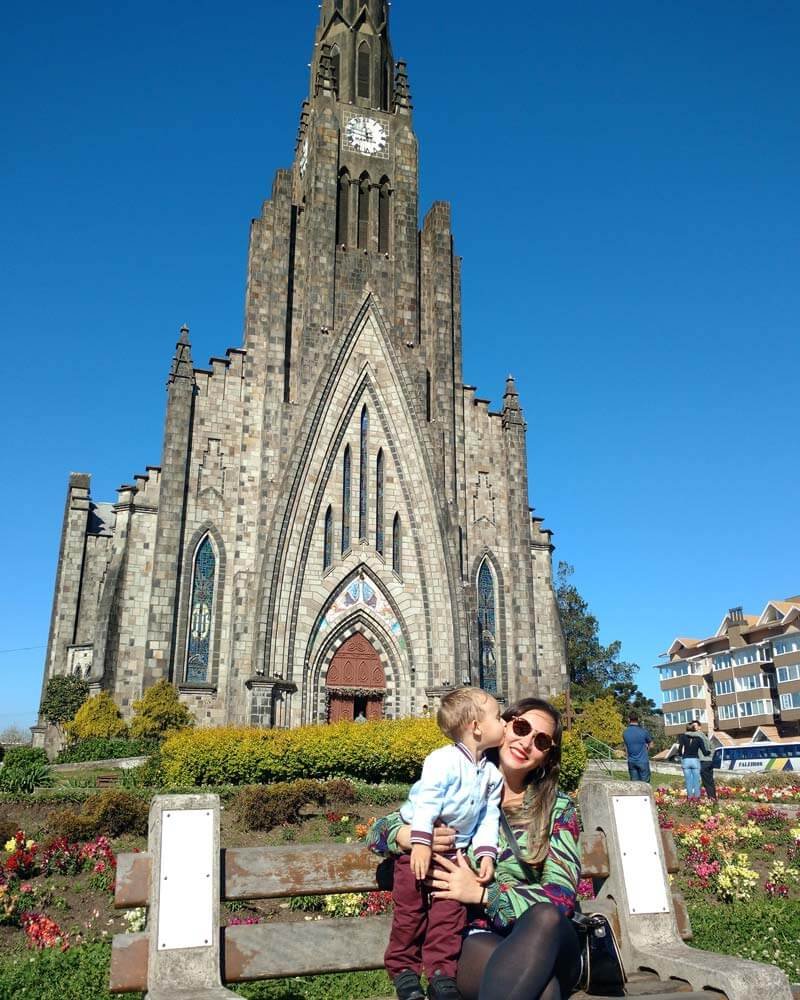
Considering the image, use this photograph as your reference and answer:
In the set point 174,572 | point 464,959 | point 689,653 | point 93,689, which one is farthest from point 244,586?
point 689,653

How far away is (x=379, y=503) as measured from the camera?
32250 mm

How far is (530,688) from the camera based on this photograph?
107 ft

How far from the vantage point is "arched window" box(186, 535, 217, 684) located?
29.1 m

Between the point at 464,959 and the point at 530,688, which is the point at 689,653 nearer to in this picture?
the point at 530,688

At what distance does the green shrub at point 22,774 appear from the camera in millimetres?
18359

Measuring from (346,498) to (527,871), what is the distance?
2749cm

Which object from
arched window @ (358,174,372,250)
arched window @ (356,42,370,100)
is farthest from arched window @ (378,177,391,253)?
arched window @ (356,42,370,100)

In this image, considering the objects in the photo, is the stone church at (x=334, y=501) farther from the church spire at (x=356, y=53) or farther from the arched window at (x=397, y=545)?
the church spire at (x=356, y=53)

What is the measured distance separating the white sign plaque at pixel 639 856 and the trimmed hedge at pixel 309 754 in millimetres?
15148

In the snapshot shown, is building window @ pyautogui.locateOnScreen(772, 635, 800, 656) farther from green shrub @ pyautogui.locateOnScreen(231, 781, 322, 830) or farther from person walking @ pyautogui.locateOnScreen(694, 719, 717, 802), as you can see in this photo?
green shrub @ pyautogui.locateOnScreen(231, 781, 322, 830)

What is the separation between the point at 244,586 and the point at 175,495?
3.92 m

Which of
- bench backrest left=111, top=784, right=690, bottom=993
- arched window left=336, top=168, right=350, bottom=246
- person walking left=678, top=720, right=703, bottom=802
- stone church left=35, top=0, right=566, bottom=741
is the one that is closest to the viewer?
bench backrest left=111, top=784, right=690, bottom=993

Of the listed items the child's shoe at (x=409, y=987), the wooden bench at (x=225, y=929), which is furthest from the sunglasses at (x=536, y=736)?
the child's shoe at (x=409, y=987)

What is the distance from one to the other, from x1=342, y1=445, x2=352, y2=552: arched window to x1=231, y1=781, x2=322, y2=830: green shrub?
1612 cm
